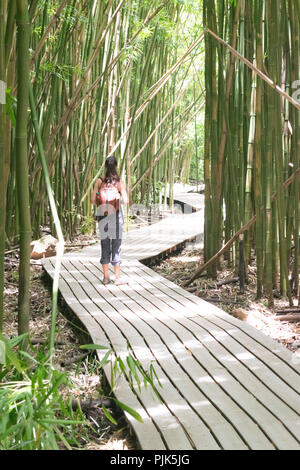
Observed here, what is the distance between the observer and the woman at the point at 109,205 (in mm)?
3893

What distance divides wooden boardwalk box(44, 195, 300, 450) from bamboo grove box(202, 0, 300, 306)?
52cm

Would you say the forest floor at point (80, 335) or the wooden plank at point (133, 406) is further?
the forest floor at point (80, 335)

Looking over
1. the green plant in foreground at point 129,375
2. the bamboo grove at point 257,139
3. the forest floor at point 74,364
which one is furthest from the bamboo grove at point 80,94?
the green plant in foreground at point 129,375

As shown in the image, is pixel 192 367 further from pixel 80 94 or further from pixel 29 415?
pixel 80 94

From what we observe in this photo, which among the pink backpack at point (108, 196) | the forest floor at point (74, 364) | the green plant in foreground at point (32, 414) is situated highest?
the pink backpack at point (108, 196)

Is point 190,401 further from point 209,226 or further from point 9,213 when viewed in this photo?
point 9,213

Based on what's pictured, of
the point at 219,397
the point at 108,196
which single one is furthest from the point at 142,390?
the point at 108,196

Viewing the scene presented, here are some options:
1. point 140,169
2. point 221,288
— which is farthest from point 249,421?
point 140,169

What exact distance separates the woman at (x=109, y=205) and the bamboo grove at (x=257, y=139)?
1.92ft

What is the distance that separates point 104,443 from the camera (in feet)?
6.41

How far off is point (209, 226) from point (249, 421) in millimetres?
2446

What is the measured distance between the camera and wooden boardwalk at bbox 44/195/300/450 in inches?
72.2

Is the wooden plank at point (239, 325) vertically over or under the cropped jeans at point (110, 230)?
under

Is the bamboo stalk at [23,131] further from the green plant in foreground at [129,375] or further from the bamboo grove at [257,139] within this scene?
the bamboo grove at [257,139]
